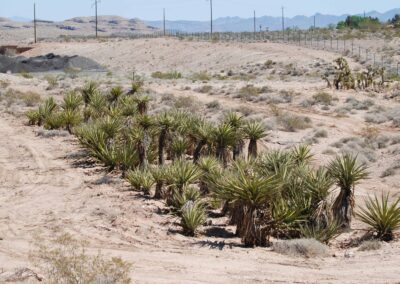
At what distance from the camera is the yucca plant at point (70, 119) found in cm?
2388

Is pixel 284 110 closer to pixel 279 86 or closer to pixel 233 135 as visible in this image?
pixel 279 86

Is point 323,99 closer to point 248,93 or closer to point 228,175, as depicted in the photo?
point 248,93

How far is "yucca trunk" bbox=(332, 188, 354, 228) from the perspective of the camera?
1218 cm

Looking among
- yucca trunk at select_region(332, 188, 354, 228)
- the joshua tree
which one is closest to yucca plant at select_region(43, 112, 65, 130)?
the joshua tree

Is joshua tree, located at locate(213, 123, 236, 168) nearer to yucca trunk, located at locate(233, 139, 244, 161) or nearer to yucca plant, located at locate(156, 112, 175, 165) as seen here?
yucca trunk, located at locate(233, 139, 244, 161)

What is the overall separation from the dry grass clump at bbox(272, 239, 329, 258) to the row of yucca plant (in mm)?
592

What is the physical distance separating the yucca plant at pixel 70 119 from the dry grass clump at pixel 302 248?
14739 mm

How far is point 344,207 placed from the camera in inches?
481

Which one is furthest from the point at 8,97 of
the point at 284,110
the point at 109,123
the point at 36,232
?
the point at 36,232

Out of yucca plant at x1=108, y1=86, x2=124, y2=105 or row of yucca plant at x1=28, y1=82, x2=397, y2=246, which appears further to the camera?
yucca plant at x1=108, y1=86, x2=124, y2=105

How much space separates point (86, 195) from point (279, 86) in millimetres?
29558

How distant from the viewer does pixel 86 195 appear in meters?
14.4

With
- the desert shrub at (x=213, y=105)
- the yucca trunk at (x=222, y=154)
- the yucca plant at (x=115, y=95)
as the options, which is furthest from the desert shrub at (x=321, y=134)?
the yucca trunk at (x=222, y=154)

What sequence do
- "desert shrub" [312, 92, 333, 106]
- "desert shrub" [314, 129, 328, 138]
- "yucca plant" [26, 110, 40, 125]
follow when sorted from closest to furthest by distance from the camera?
"desert shrub" [314, 129, 328, 138], "yucca plant" [26, 110, 40, 125], "desert shrub" [312, 92, 333, 106]
